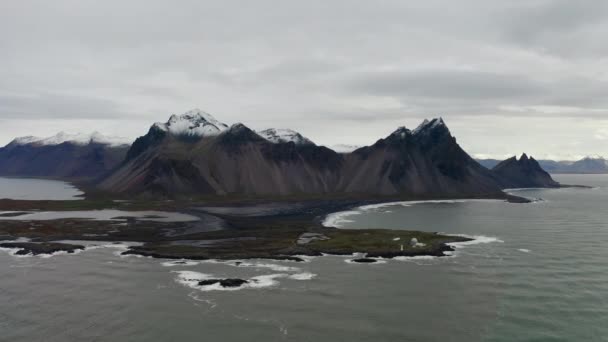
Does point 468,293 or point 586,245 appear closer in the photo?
point 468,293

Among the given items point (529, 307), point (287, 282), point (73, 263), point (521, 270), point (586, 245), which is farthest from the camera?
point (586, 245)

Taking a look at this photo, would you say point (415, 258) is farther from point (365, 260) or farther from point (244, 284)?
point (244, 284)

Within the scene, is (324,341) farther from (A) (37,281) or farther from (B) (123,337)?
(A) (37,281)

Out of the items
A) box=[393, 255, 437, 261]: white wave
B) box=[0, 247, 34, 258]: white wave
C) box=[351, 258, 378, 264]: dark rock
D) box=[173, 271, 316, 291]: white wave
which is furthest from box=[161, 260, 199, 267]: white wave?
box=[393, 255, 437, 261]: white wave

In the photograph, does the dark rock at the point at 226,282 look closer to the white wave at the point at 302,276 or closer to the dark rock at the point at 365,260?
the white wave at the point at 302,276

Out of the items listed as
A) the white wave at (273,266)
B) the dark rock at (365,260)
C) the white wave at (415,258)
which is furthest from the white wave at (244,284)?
the white wave at (415,258)

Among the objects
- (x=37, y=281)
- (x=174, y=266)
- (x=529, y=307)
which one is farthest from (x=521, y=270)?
(x=37, y=281)

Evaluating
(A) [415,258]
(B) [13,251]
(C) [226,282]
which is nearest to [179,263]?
(C) [226,282]

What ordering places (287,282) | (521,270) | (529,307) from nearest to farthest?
(529,307) < (287,282) < (521,270)
